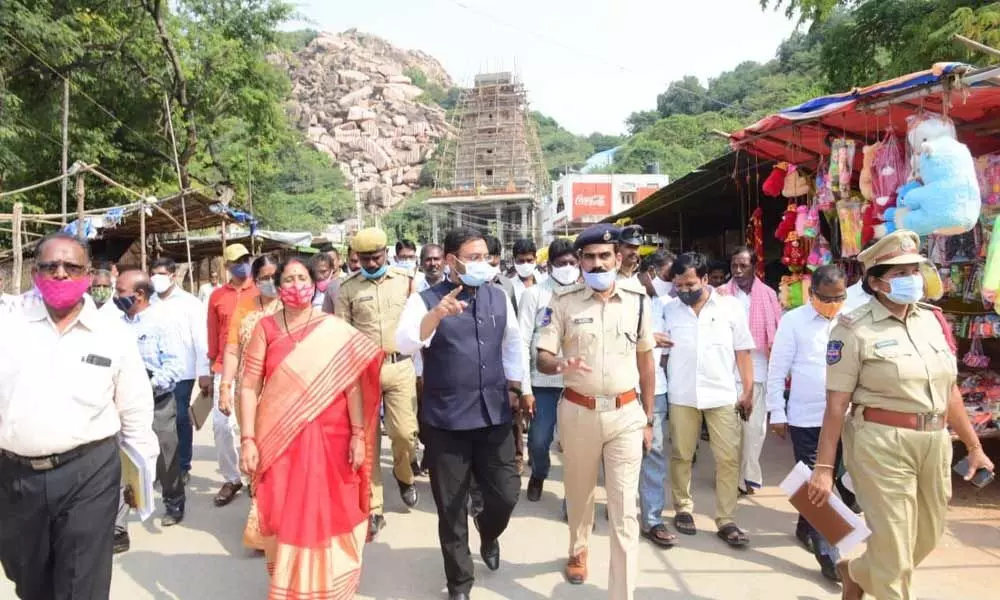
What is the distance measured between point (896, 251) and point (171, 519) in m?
4.59

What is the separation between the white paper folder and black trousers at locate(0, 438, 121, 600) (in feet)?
9.62

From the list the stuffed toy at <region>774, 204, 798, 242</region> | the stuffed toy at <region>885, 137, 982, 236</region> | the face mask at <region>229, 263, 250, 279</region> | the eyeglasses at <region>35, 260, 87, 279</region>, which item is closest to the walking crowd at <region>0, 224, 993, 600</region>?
the eyeglasses at <region>35, 260, 87, 279</region>

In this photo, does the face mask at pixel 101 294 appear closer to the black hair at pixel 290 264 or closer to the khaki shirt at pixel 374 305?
the khaki shirt at pixel 374 305

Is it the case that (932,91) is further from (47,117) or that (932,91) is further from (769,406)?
(47,117)

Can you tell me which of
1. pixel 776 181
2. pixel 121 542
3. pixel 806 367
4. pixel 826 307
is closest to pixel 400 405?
pixel 121 542

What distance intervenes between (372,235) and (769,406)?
2695mm

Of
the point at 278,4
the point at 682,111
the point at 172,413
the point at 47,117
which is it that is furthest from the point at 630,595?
the point at 682,111

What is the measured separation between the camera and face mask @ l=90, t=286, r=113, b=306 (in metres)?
4.62

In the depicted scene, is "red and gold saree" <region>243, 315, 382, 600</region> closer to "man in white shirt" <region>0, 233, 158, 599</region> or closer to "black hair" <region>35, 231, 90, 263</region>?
"man in white shirt" <region>0, 233, 158, 599</region>

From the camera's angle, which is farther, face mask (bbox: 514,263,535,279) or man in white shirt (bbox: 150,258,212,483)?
face mask (bbox: 514,263,535,279)

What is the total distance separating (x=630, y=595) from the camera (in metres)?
3.02

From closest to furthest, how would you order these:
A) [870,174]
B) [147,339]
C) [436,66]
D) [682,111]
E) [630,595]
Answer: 1. [630,595]
2. [147,339]
3. [870,174]
4. [682,111]
5. [436,66]

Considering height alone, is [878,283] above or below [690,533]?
above

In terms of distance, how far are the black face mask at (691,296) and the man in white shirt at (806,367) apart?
1.72 feet
